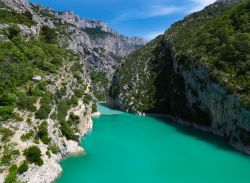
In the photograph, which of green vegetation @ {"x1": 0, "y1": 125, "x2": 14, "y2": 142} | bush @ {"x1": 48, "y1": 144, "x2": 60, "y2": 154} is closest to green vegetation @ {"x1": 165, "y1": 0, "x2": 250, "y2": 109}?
bush @ {"x1": 48, "y1": 144, "x2": 60, "y2": 154}

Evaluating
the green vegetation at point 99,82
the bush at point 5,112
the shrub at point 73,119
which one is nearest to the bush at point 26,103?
the bush at point 5,112

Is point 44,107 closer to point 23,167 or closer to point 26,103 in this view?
point 26,103

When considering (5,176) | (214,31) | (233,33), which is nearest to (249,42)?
(233,33)

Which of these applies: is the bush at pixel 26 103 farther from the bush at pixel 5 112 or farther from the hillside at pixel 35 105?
the bush at pixel 5 112

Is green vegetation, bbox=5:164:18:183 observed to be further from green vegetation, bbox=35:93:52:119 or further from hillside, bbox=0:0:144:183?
Answer: green vegetation, bbox=35:93:52:119

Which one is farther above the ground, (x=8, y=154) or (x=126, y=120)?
(x=8, y=154)

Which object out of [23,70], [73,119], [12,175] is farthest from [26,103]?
[73,119]

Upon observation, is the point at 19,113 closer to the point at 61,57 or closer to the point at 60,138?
the point at 60,138
